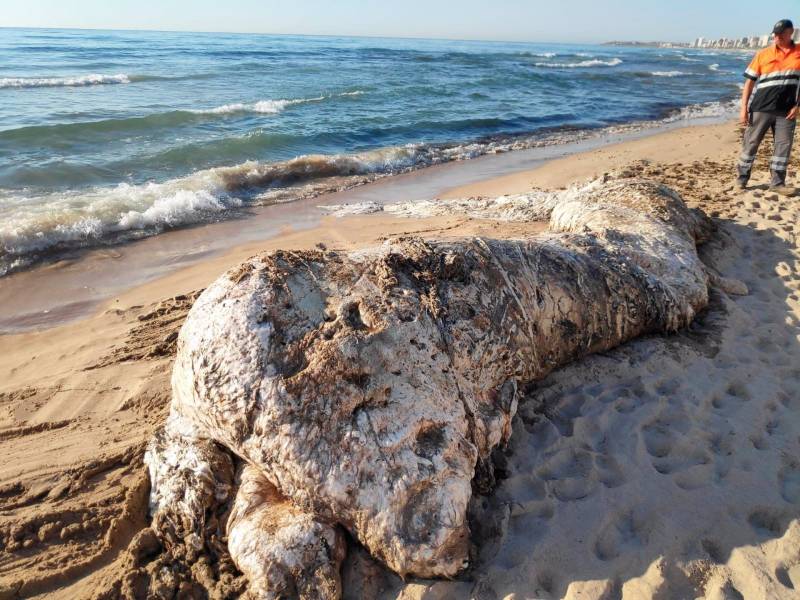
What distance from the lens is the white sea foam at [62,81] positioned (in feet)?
52.1

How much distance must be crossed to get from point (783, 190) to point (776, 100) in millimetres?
1104

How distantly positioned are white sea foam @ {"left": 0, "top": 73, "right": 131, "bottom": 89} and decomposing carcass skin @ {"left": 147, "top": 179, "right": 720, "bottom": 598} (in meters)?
18.6

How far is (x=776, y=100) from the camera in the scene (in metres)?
5.82

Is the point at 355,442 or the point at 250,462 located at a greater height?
the point at 355,442

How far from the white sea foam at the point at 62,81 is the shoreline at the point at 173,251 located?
14058mm

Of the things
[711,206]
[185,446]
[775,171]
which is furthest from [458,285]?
[775,171]

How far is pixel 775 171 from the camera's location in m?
6.22

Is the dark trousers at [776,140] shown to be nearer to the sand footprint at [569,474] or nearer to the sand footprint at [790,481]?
the sand footprint at [790,481]

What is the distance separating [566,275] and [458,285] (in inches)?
36.9

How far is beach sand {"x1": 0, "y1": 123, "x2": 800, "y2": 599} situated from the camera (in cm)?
204

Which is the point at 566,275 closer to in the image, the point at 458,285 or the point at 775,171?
the point at 458,285

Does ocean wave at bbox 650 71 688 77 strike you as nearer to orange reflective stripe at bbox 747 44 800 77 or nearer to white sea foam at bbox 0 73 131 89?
orange reflective stripe at bbox 747 44 800 77

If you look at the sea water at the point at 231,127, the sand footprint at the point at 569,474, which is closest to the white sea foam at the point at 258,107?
the sea water at the point at 231,127

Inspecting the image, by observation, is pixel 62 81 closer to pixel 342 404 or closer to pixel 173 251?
pixel 173 251
